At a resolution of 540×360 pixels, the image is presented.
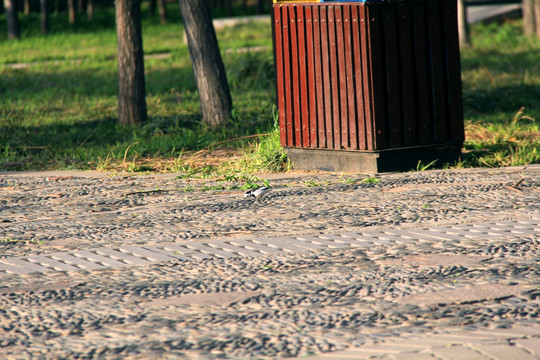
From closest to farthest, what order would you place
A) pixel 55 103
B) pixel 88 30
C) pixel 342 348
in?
pixel 342 348
pixel 55 103
pixel 88 30

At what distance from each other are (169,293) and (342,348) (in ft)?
4.36

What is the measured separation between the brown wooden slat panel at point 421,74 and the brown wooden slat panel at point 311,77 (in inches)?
42.8

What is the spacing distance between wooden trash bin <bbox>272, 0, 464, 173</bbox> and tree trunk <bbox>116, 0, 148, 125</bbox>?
524 centimetres

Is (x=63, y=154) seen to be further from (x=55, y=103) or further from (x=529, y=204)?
(x=529, y=204)

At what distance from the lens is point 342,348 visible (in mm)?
4012

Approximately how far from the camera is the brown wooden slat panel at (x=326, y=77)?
9.14 meters

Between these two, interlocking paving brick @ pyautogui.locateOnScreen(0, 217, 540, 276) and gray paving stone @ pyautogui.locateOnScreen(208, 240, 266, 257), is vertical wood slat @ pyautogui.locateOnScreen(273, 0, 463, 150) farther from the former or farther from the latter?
gray paving stone @ pyautogui.locateOnScreen(208, 240, 266, 257)

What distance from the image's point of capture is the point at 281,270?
5398 millimetres

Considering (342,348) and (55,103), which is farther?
(55,103)

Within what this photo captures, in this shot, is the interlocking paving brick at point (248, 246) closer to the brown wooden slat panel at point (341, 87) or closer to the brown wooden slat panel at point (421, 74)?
the brown wooden slat panel at point (421, 74)

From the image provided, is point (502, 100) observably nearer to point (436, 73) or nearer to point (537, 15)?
point (436, 73)

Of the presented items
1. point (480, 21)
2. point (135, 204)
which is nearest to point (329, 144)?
point (135, 204)

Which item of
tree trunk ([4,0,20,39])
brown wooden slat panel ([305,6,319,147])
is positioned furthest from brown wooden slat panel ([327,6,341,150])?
tree trunk ([4,0,20,39])

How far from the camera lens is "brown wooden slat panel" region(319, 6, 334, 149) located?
9.14m
